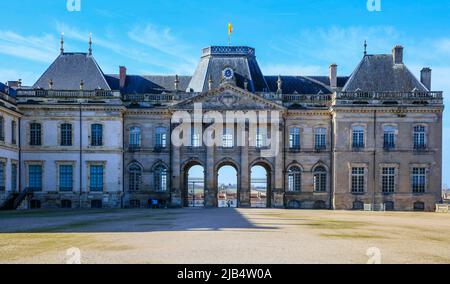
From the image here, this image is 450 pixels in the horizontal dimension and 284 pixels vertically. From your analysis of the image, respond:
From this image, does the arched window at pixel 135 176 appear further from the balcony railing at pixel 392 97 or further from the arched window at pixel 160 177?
the balcony railing at pixel 392 97

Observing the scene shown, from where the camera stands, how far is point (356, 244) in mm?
16562

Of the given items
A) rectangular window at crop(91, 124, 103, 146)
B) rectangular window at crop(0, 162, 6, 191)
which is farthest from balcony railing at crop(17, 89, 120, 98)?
rectangular window at crop(0, 162, 6, 191)

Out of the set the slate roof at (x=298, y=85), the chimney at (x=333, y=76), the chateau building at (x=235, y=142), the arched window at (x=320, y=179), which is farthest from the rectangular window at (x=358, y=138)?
the chimney at (x=333, y=76)

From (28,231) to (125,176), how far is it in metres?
26.0

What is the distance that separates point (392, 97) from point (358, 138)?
176 inches

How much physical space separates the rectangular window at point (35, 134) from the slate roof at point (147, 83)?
24.7ft

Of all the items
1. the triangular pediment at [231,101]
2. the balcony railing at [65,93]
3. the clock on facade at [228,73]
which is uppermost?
the clock on facade at [228,73]

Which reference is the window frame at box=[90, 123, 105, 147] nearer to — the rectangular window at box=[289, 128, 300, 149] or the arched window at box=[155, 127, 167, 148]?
the arched window at box=[155, 127, 167, 148]

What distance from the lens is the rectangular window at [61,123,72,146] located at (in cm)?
4491

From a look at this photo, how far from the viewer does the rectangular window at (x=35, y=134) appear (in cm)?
4469

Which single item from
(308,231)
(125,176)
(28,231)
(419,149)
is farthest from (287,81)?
(28,231)

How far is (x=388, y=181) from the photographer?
44781 millimetres

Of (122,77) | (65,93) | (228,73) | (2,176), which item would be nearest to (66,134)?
(65,93)

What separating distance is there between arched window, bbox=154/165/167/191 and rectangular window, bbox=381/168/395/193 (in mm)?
18872
